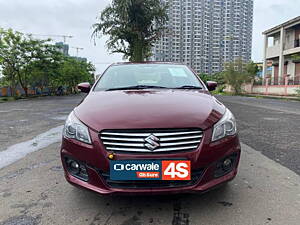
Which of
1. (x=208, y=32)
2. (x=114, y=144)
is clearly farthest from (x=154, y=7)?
(x=208, y=32)

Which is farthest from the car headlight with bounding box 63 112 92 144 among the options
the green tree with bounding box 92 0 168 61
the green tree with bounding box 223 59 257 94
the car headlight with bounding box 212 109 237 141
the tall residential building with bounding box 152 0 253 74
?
the tall residential building with bounding box 152 0 253 74

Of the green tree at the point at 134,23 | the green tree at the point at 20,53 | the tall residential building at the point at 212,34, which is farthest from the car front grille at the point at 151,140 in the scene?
the tall residential building at the point at 212,34

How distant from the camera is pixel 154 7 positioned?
17.5 meters

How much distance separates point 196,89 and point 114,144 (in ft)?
4.41

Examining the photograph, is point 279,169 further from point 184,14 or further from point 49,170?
point 184,14

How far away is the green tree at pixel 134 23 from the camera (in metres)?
17.0

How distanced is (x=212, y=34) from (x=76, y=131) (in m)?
61.5

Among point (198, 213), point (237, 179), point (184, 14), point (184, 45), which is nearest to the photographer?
point (198, 213)

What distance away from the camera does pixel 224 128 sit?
197 centimetres

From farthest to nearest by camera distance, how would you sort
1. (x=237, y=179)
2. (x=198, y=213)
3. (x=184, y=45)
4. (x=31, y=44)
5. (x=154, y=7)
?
(x=184, y=45) → (x=31, y=44) → (x=154, y=7) → (x=237, y=179) → (x=198, y=213)

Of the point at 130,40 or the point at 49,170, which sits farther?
the point at 130,40

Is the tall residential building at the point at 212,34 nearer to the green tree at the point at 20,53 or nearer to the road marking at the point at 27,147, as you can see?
the green tree at the point at 20,53

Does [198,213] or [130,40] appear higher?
[130,40]

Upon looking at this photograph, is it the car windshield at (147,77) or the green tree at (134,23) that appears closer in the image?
the car windshield at (147,77)
